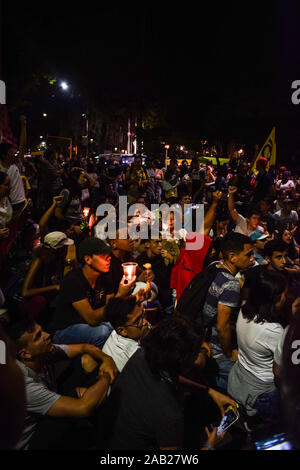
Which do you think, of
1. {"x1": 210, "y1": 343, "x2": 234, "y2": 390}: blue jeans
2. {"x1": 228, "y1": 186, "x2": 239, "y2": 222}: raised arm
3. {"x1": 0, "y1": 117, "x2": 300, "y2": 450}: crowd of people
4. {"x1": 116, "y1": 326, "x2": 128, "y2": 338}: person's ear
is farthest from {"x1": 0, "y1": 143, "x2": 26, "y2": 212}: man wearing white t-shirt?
{"x1": 210, "y1": 343, "x2": 234, "y2": 390}: blue jeans

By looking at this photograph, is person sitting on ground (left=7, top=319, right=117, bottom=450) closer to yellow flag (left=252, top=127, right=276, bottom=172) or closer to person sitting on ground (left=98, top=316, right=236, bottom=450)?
person sitting on ground (left=98, top=316, right=236, bottom=450)

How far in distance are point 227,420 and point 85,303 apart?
1808mm

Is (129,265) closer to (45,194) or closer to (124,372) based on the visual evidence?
(124,372)

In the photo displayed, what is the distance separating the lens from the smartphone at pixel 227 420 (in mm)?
2660

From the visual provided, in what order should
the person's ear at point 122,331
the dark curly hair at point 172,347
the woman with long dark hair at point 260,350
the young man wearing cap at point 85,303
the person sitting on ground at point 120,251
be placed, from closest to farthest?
the dark curly hair at point 172,347 → the woman with long dark hair at point 260,350 → the person's ear at point 122,331 → the young man wearing cap at point 85,303 → the person sitting on ground at point 120,251

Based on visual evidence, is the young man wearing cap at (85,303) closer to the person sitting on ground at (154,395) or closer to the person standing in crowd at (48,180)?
the person sitting on ground at (154,395)

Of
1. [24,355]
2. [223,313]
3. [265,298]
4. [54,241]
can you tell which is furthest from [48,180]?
[265,298]

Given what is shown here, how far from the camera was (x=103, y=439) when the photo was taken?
238 cm

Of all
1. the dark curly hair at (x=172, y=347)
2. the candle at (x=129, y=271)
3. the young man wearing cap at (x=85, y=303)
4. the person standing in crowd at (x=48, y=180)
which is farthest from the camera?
the person standing in crowd at (x=48, y=180)

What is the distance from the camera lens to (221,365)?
3.54 meters

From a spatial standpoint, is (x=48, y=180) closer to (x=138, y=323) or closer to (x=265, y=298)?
(x=138, y=323)

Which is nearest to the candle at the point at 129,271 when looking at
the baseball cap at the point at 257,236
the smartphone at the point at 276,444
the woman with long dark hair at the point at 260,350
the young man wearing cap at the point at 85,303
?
the young man wearing cap at the point at 85,303

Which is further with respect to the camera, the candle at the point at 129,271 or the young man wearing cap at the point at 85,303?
the candle at the point at 129,271

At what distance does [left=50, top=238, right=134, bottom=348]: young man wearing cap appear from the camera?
3.81m
